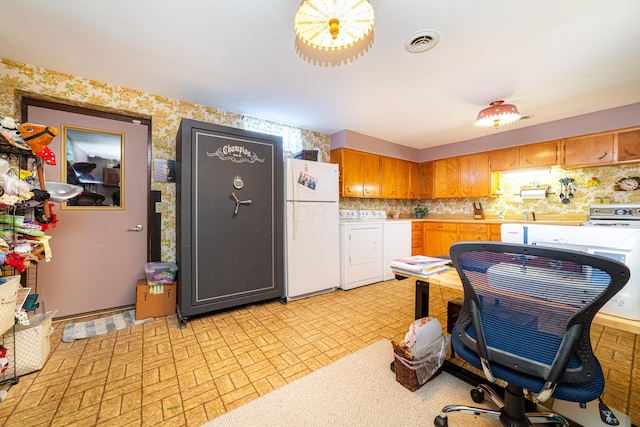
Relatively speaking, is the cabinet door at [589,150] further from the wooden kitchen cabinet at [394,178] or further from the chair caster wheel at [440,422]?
the chair caster wheel at [440,422]

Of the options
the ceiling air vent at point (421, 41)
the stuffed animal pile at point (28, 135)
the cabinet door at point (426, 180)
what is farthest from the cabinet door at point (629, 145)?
the stuffed animal pile at point (28, 135)

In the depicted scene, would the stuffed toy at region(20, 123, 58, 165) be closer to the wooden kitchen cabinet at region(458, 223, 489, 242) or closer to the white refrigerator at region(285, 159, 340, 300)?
the white refrigerator at region(285, 159, 340, 300)

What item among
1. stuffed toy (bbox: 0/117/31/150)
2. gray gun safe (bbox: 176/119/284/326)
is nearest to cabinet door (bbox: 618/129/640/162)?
gray gun safe (bbox: 176/119/284/326)

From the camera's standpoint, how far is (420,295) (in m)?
1.79

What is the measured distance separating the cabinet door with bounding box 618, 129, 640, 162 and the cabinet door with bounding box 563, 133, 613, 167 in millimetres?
85

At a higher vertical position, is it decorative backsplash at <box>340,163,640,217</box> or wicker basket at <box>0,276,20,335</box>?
decorative backsplash at <box>340,163,640,217</box>

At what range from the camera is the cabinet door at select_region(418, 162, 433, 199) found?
17.5ft

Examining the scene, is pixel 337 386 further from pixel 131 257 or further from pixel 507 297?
pixel 131 257

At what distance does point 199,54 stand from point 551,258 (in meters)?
2.66

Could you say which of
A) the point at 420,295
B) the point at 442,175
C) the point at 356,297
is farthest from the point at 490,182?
the point at 420,295

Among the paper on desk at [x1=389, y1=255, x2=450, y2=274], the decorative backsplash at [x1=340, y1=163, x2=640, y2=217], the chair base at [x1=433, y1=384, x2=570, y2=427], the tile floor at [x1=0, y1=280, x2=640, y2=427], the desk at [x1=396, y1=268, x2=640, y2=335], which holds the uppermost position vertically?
the decorative backsplash at [x1=340, y1=163, x2=640, y2=217]

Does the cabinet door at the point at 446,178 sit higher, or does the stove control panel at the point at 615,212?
the cabinet door at the point at 446,178

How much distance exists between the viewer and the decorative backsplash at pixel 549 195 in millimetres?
3512

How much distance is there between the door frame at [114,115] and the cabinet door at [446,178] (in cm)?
488
